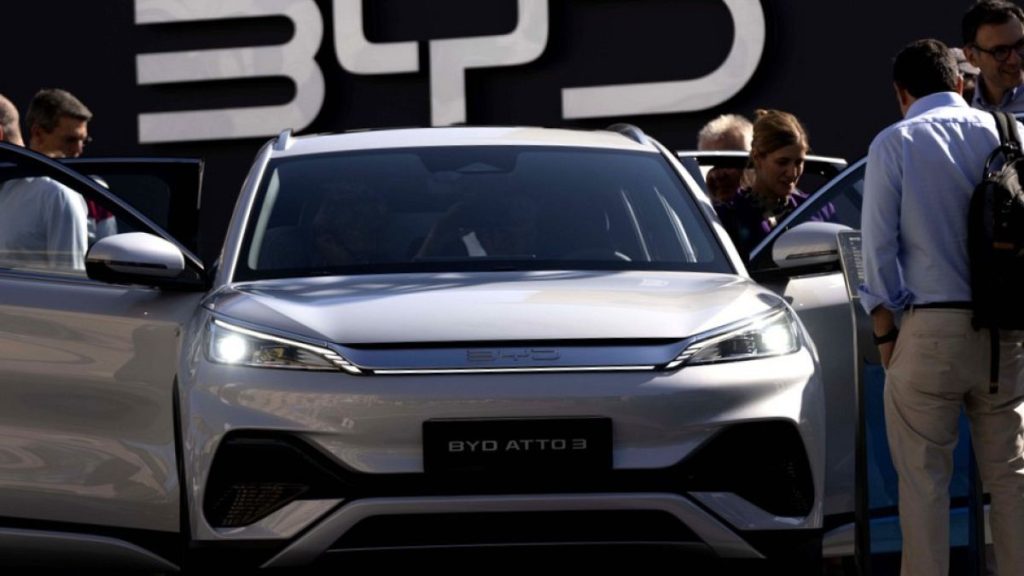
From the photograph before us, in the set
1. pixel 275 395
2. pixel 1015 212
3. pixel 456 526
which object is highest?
pixel 1015 212

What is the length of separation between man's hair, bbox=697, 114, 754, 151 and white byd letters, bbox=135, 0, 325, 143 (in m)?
5.71

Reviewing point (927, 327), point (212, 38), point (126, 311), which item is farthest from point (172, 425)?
point (212, 38)

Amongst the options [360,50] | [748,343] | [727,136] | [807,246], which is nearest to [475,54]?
[360,50]

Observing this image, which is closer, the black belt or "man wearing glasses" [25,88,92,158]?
the black belt

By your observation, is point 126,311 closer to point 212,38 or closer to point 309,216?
point 309,216

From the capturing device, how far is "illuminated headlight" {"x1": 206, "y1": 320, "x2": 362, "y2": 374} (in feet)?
18.5

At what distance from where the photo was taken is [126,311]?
641cm

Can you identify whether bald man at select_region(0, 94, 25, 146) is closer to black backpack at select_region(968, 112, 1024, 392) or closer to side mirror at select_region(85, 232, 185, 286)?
side mirror at select_region(85, 232, 185, 286)

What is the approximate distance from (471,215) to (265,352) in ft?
4.00

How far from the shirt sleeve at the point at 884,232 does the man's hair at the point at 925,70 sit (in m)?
0.27

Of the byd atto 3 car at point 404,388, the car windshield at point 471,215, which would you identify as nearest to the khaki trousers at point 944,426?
the byd atto 3 car at point 404,388

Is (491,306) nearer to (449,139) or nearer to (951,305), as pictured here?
(951,305)

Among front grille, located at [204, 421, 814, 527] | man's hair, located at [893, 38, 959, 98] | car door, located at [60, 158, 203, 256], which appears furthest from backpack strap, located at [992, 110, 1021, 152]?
car door, located at [60, 158, 203, 256]

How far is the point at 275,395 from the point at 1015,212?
2.22 metres
